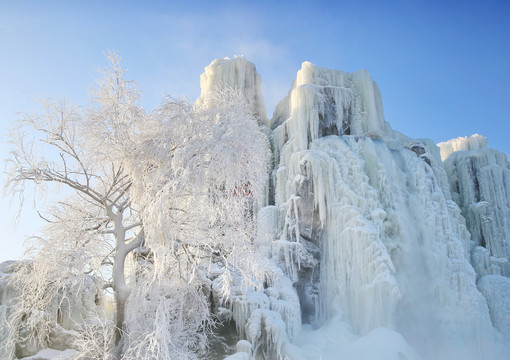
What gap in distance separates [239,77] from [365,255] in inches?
452

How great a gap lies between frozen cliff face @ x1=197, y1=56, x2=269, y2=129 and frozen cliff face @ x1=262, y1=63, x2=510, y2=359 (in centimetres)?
416

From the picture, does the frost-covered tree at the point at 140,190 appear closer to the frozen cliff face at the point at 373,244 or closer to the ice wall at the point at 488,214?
the frozen cliff face at the point at 373,244

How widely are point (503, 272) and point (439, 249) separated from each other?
4975 millimetres

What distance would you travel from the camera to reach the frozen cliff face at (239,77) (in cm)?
2041

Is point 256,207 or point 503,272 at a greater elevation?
point 256,207

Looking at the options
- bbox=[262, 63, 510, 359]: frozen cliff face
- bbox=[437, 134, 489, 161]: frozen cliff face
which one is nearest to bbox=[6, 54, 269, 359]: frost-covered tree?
bbox=[262, 63, 510, 359]: frozen cliff face

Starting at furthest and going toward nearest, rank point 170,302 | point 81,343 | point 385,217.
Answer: point 385,217
point 170,302
point 81,343

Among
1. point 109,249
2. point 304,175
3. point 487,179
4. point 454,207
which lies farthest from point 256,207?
point 487,179

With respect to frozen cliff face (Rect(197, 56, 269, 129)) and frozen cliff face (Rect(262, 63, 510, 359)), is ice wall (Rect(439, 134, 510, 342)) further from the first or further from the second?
frozen cliff face (Rect(197, 56, 269, 129))

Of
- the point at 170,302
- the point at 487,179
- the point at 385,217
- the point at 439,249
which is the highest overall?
the point at 487,179

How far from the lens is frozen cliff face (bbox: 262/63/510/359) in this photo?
12.6 meters

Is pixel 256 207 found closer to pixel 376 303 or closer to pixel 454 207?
pixel 376 303

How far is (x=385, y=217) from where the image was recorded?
13906 millimetres

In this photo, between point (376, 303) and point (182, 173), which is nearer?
point (182, 173)
